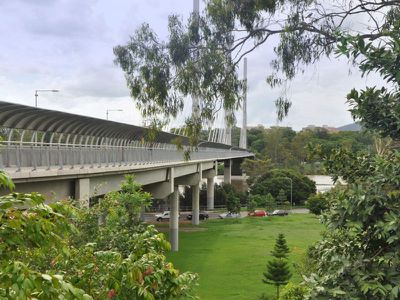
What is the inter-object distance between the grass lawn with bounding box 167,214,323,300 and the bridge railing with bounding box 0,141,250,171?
6.70 m

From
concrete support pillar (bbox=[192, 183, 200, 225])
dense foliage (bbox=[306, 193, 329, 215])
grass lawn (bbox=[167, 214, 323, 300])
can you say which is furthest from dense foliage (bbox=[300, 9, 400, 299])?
concrete support pillar (bbox=[192, 183, 200, 225])

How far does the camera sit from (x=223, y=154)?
64.9m

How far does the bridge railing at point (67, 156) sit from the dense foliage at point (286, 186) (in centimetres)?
4089

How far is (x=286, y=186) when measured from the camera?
6919 cm

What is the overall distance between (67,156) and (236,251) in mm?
20000

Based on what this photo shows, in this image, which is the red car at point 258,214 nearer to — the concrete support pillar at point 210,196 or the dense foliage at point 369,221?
the concrete support pillar at point 210,196

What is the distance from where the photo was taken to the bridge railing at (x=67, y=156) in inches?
508

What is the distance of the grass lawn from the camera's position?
24.0 m

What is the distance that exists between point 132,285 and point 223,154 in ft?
200

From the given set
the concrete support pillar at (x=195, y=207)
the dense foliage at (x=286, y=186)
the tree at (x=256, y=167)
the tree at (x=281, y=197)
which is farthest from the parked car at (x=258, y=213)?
the tree at (x=256, y=167)

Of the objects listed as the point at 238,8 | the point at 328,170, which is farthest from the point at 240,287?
the point at 328,170

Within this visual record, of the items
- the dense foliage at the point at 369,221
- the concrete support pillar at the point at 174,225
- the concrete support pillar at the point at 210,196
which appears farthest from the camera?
the concrete support pillar at the point at 210,196

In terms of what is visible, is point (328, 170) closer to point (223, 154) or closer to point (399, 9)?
point (399, 9)

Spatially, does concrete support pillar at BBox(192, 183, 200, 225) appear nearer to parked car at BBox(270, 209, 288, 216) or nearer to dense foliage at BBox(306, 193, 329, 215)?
dense foliage at BBox(306, 193, 329, 215)
